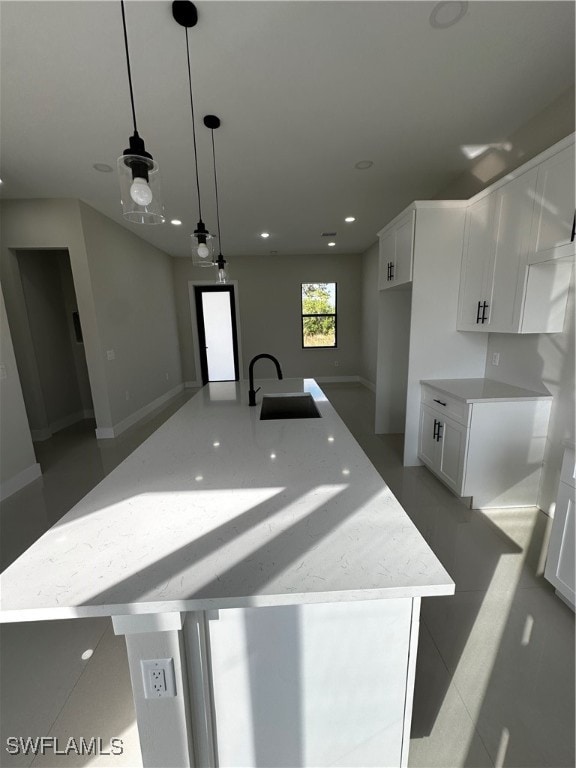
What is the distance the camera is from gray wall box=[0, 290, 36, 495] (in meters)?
2.79

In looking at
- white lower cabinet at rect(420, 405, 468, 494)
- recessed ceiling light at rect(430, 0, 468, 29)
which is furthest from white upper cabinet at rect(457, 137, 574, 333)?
recessed ceiling light at rect(430, 0, 468, 29)

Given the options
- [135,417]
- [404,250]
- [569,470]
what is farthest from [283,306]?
[569,470]

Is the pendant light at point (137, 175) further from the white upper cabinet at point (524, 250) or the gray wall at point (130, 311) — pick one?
the gray wall at point (130, 311)

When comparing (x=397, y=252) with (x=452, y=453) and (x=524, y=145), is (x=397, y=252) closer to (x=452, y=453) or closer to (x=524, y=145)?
(x=524, y=145)

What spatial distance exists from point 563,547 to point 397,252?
264 centimetres

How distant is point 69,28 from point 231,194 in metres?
2.06

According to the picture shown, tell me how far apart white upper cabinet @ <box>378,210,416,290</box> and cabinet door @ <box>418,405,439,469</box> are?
1.26 m

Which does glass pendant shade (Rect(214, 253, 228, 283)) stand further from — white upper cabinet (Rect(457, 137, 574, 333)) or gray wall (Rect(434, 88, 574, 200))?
gray wall (Rect(434, 88, 574, 200))

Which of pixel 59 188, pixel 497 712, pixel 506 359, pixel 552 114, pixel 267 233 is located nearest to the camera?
pixel 497 712

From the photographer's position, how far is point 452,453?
2500 mm

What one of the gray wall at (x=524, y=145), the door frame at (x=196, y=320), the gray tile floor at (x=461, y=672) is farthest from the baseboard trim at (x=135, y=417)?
the gray wall at (x=524, y=145)

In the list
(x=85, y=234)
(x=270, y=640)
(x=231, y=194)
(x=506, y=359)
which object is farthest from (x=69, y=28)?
(x=506, y=359)

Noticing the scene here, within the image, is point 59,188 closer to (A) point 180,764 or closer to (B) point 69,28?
(B) point 69,28

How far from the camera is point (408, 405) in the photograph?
9.80 ft
